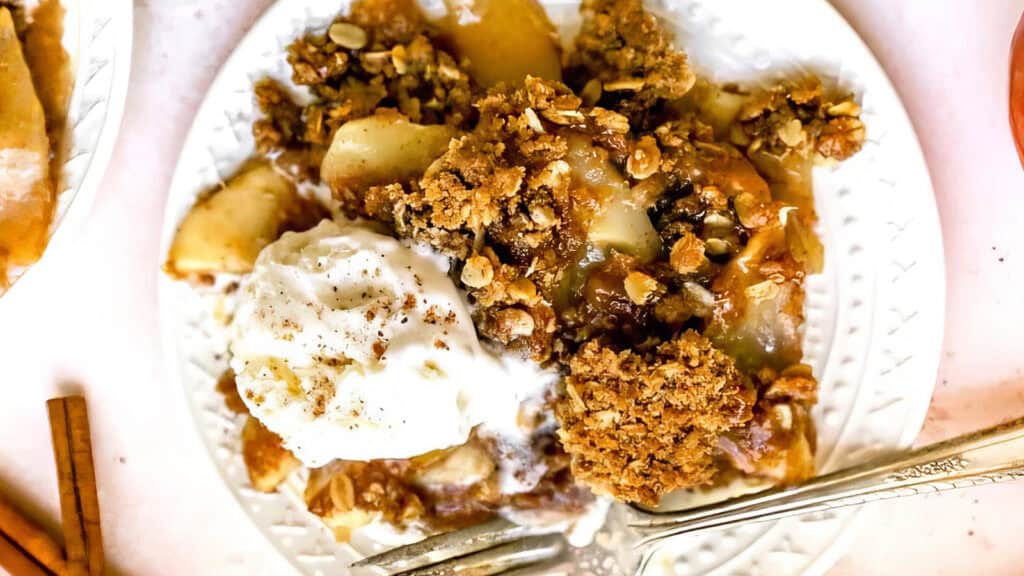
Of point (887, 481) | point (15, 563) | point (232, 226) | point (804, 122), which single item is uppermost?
point (804, 122)

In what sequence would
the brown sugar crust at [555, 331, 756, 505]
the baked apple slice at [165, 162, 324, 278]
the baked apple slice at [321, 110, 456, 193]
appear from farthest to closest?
the baked apple slice at [165, 162, 324, 278]
the baked apple slice at [321, 110, 456, 193]
the brown sugar crust at [555, 331, 756, 505]

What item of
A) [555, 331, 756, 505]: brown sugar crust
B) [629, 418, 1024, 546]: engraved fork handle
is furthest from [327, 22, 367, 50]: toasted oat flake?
[629, 418, 1024, 546]: engraved fork handle

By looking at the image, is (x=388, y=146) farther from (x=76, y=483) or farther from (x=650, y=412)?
(x=76, y=483)

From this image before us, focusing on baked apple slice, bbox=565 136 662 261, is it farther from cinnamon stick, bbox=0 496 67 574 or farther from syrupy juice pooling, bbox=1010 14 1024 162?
cinnamon stick, bbox=0 496 67 574

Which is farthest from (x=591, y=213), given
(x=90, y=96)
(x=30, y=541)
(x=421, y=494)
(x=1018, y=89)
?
(x=30, y=541)

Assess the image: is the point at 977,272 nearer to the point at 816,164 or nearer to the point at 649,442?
the point at 816,164

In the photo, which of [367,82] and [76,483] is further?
[76,483]
